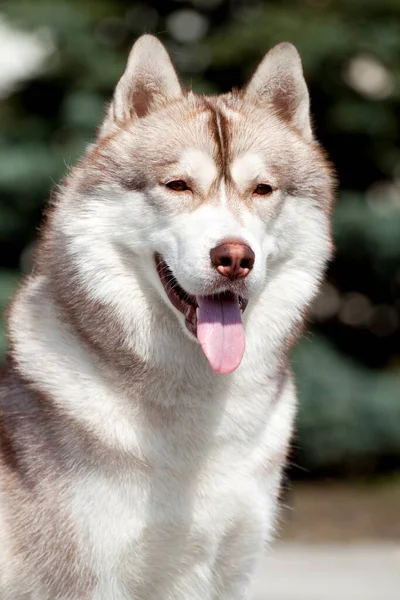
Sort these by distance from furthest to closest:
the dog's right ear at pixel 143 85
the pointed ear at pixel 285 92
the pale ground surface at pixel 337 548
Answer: the pale ground surface at pixel 337 548, the pointed ear at pixel 285 92, the dog's right ear at pixel 143 85

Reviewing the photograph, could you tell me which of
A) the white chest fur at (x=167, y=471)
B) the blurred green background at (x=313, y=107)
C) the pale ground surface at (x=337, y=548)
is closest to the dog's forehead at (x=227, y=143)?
the white chest fur at (x=167, y=471)

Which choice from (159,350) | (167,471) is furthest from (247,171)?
(167,471)

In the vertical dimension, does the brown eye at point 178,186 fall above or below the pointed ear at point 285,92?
below

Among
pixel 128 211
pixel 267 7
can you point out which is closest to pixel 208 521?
pixel 128 211

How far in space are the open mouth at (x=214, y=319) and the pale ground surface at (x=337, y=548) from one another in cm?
307

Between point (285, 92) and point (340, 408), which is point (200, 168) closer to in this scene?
point (285, 92)

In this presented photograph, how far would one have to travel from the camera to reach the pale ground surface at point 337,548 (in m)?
7.08

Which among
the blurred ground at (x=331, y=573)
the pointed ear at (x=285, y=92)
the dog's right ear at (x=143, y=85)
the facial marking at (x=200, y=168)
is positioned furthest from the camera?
the blurred ground at (x=331, y=573)

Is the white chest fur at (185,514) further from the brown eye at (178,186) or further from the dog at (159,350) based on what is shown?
the brown eye at (178,186)

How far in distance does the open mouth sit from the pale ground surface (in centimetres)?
307

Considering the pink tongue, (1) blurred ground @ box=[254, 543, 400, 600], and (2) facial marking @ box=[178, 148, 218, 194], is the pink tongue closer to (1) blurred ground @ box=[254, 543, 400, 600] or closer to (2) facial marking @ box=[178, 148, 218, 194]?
(2) facial marking @ box=[178, 148, 218, 194]

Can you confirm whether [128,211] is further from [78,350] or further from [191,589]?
[191,589]

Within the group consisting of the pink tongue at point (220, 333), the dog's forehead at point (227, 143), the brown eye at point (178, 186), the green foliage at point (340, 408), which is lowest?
the green foliage at point (340, 408)

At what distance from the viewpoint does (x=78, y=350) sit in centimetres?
394
